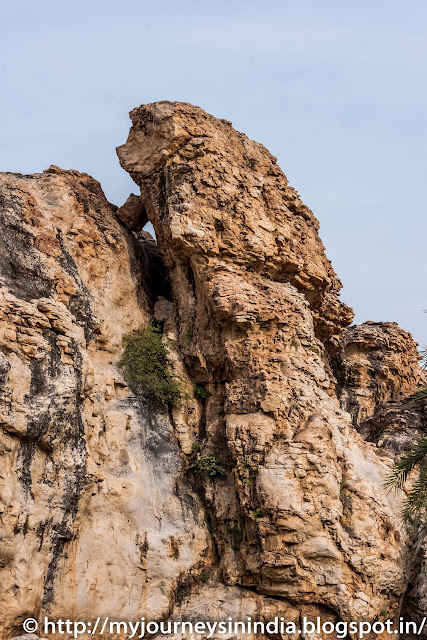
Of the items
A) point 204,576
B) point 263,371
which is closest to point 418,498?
point 263,371

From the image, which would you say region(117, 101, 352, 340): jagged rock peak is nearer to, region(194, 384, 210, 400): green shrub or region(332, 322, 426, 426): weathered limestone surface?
region(194, 384, 210, 400): green shrub

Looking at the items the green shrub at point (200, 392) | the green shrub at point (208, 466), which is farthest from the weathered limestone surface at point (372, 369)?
the green shrub at point (208, 466)

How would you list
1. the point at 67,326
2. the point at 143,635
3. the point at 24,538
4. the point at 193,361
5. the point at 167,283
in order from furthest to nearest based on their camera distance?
the point at 167,283 < the point at 193,361 < the point at 67,326 < the point at 143,635 < the point at 24,538

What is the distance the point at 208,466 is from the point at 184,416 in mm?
1550

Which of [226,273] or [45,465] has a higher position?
[226,273]

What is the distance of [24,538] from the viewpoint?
12.7 metres

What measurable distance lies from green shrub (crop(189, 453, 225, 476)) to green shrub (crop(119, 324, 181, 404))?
164cm

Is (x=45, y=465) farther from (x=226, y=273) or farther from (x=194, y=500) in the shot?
(x=226, y=273)

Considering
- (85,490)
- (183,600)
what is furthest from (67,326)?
(183,600)

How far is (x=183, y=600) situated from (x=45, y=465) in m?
4.05

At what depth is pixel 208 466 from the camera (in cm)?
1543

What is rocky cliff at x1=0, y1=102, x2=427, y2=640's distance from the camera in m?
13.5

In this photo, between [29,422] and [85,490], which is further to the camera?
[85,490]

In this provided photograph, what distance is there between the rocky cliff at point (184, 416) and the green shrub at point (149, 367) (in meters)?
0.24
